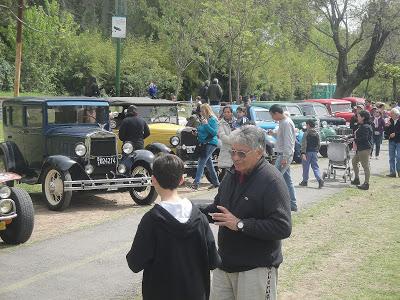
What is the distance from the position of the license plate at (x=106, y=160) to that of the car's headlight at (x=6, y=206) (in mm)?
3347

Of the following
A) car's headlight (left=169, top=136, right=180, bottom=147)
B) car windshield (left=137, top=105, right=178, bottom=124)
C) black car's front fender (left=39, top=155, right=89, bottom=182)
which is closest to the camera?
black car's front fender (left=39, top=155, right=89, bottom=182)

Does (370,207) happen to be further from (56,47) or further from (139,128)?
(56,47)

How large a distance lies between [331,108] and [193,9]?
1287 centimetres

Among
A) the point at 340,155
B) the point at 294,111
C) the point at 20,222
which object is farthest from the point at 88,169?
the point at 294,111

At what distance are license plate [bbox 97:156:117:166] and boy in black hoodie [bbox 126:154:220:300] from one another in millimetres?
7380

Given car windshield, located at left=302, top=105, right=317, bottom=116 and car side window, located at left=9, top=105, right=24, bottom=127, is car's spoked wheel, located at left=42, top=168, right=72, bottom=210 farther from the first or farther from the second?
car windshield, located at left=302, top=105, right=317, bottom=116

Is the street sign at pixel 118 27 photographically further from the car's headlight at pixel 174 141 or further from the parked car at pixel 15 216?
the parked car at pixel 15 216

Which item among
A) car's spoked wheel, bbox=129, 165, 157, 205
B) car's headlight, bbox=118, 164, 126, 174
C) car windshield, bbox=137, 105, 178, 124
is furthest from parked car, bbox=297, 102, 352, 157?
car's headlight, bbox=118, 164, 126, 174

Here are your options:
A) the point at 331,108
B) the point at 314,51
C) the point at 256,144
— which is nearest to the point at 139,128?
the point at 256,144

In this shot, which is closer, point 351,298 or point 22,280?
A: point 351,298

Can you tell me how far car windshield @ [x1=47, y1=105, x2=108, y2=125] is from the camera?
432 inches

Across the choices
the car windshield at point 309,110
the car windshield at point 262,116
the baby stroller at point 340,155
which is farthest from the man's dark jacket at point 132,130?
the car windshield at point 309,110

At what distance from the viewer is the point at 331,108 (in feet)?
83.6

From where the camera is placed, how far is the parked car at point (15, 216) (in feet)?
24.0
